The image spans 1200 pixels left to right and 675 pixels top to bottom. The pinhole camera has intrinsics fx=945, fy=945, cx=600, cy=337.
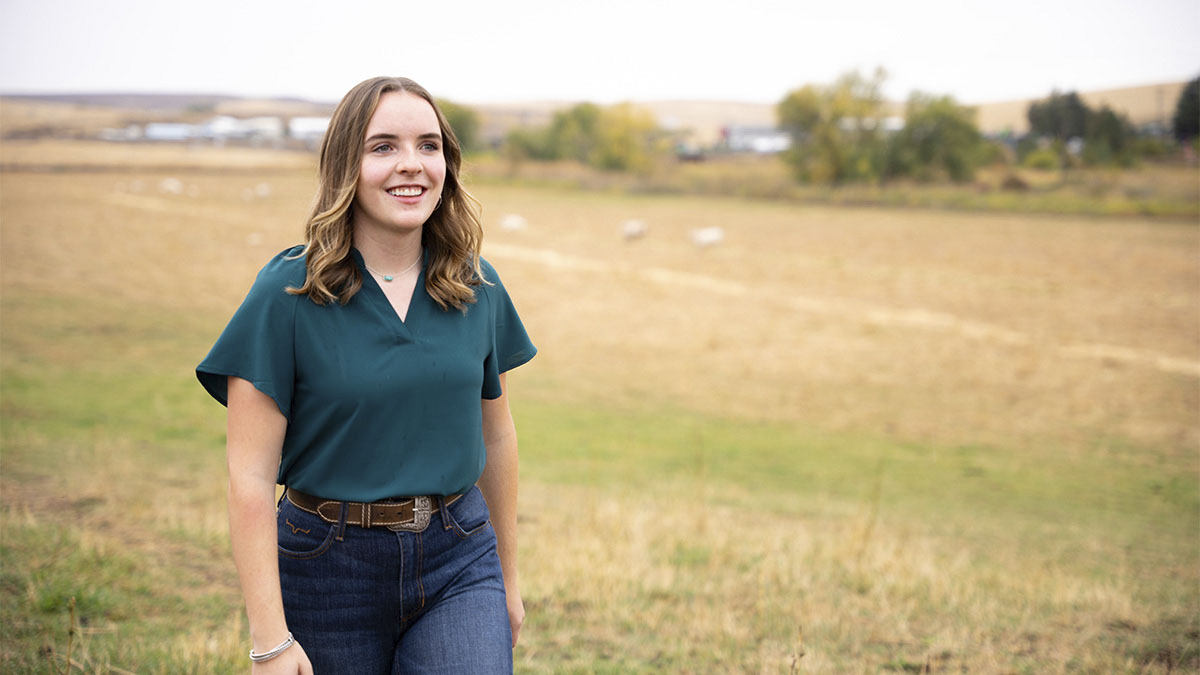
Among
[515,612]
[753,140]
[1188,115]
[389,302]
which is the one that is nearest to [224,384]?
[389,302]

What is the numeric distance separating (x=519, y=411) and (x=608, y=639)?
10.4 metres

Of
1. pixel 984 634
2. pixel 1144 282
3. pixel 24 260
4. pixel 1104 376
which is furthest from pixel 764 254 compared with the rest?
pixel 984 634

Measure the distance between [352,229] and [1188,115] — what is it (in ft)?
239

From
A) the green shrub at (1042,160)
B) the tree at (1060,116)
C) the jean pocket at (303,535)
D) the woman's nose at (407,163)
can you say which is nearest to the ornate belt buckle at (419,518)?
the jean pocket at (303,535)

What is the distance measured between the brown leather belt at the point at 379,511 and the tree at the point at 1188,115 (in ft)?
237

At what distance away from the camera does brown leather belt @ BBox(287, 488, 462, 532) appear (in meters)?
2.12

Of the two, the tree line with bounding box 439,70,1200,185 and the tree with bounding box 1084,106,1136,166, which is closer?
the tree with bounding box 1084,106,1136,166

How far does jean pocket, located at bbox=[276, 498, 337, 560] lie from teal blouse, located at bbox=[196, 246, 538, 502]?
72 mm

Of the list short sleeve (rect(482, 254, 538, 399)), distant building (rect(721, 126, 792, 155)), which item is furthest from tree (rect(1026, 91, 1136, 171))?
short sleeve (rect(482, 254, 538, 399))

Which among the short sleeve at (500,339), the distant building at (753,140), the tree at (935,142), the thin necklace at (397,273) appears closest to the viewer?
the thin necklace at (397,273)

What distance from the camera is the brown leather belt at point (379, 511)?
2125 millimetres

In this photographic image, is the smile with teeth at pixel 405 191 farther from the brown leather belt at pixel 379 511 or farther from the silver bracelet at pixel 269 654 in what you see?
the silver bracelet at pixel 269 654

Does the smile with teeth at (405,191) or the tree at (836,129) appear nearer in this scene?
the smile with teeth at (405,191)

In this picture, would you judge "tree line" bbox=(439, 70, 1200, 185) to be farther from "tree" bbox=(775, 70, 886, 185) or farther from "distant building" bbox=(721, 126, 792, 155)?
"distant building" bbox=(721, 126, 792, 155)
